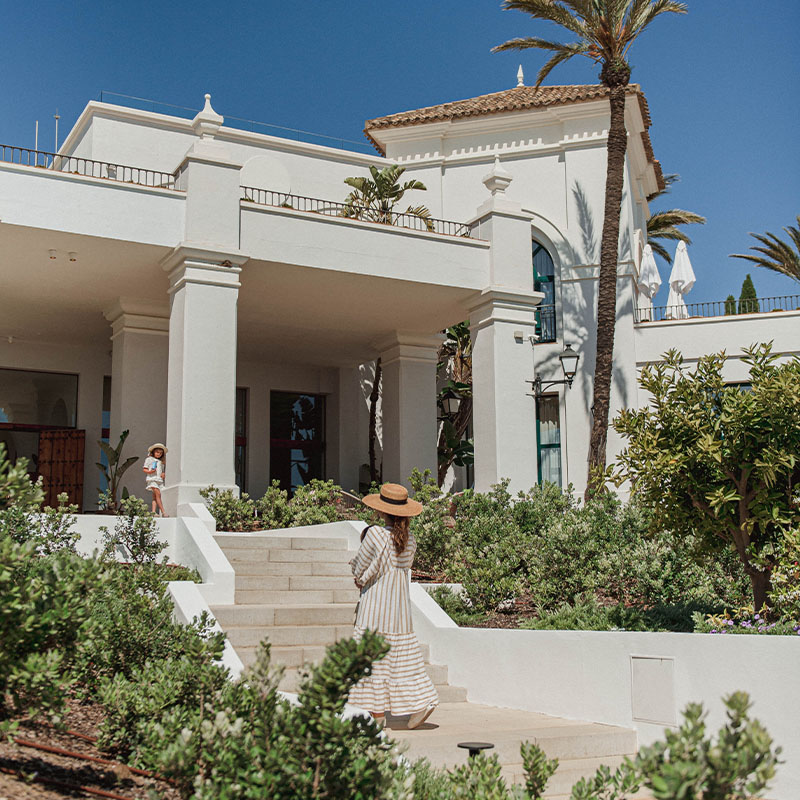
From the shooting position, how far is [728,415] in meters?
7.26

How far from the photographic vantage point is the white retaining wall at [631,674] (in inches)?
235

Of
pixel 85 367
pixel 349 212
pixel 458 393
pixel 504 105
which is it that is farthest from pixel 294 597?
pixel 504 105

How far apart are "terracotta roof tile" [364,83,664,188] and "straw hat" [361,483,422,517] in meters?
17.5

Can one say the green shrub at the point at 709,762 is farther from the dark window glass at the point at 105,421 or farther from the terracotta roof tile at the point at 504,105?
the terracotta roof tile at the point at 504,105

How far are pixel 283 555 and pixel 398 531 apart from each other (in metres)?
4.53

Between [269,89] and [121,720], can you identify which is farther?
[269,89]

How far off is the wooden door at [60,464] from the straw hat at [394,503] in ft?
44.5

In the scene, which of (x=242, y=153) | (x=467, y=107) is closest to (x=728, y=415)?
(x=242, y=153)

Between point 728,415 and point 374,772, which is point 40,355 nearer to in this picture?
point 728,415

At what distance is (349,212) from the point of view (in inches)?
693

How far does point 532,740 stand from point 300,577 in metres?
4.76

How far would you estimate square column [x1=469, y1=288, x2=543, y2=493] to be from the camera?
54.5 ft

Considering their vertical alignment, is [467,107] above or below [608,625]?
above

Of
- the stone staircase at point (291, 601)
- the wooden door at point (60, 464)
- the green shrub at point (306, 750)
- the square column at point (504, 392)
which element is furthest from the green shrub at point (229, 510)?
the green shrub at point (306, 750)
